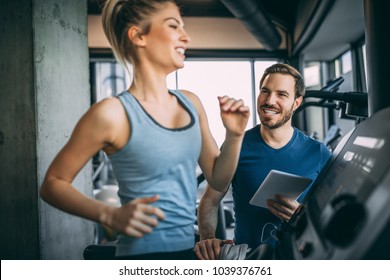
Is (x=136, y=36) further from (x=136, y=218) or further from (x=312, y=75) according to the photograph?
(x=312, y=75)

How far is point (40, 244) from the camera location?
104cm

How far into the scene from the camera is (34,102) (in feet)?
3.29

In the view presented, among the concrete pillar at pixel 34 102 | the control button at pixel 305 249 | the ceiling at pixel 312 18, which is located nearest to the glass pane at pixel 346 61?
the ceiling at pixel 312 18

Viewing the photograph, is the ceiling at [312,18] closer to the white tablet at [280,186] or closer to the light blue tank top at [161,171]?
the white tablet at [280,186]

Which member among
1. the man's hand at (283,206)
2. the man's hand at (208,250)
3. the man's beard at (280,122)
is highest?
the man's beard at (280,122)

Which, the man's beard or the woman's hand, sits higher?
the man's beard

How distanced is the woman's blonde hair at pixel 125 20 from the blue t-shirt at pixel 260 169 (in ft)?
2.15

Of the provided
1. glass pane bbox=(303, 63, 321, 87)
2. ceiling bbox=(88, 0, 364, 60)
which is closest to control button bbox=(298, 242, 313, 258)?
ceiling bbox=(88, 0, 364, 60)

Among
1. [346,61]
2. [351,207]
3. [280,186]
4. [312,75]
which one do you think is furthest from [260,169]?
[312,75]

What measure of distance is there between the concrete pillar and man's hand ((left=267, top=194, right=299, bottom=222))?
0.55 m

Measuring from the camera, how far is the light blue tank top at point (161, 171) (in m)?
0.64

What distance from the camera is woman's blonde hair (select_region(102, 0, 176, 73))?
67 cm

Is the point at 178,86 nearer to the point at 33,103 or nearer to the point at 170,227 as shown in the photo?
the point at 170,227

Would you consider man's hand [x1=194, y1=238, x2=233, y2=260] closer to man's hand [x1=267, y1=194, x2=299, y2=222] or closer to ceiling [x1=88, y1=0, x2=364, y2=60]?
man's hand [x1=267, y1=194, x2=299, y2=222]
